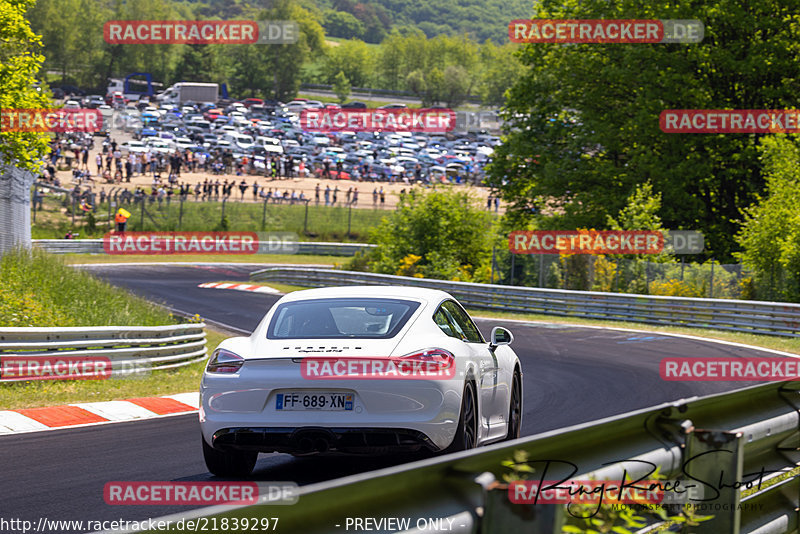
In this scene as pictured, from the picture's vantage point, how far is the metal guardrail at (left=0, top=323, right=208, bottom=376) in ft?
44.7

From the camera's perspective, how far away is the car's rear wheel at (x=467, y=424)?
7508 millimetres

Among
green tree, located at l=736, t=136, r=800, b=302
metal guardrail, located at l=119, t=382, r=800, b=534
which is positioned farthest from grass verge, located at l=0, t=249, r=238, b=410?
green tree, located at l=736, t=136, r=800, b=302

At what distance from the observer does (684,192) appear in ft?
115

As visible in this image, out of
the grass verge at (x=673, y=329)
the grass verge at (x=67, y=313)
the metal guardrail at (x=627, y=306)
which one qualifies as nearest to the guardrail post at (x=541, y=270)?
the metal guardrail at (x=627, y=306)

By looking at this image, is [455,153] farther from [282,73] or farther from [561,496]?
[561,496]

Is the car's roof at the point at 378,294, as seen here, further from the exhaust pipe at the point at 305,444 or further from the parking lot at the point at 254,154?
the parking lot at the point at 254,154

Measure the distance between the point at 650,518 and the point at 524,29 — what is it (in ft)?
120

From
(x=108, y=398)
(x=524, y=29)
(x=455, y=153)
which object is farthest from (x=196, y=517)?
(x=455, y=153)

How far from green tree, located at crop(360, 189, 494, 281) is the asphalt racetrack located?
876 centimetres

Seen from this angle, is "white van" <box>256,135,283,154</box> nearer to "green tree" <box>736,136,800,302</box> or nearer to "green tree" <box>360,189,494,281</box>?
"green tree" <box>360,189,494,281</box>

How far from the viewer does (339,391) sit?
23.9ft

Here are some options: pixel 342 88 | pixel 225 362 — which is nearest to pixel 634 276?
pixel 225 362

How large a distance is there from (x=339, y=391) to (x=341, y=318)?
1.33 meters

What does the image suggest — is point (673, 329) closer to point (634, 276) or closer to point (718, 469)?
point (634, 276)
